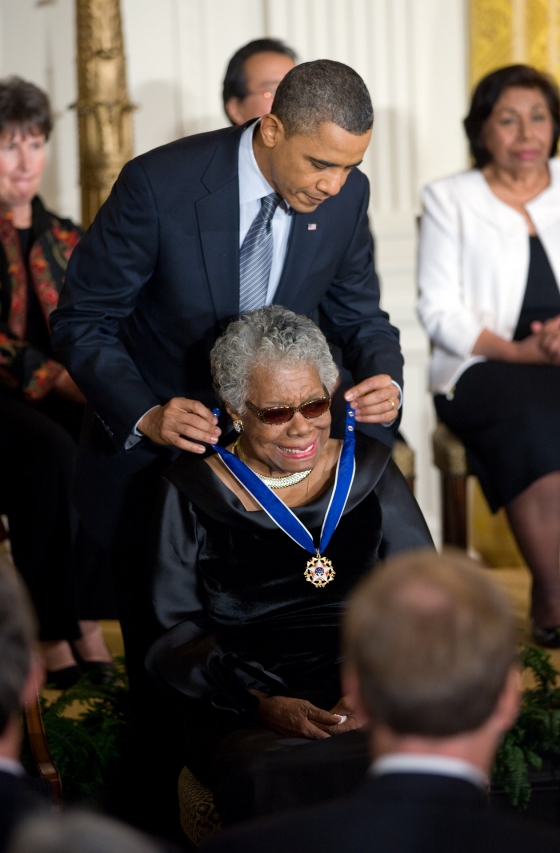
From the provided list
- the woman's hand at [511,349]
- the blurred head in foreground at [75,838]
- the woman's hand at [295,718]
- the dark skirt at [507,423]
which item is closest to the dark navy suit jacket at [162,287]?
the woman's hand at [295,718]

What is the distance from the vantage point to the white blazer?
4.55 m

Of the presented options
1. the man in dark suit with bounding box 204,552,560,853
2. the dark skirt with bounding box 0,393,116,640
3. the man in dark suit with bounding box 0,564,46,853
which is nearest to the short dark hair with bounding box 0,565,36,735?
the man in dark suit with bounding box 0,564,46,853

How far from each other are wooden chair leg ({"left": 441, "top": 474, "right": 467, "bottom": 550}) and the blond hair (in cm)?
336

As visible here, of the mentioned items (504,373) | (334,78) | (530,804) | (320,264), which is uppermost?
(334,78)

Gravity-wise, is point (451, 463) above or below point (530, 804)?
above

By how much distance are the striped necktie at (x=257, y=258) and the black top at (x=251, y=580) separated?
508 mm

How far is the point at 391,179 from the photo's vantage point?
5.73 metres

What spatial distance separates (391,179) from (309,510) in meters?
3.30

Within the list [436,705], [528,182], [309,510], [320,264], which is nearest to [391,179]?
[528,182]

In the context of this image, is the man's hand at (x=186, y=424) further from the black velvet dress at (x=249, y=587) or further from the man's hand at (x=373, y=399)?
the man's hand at (x=373, y=399)

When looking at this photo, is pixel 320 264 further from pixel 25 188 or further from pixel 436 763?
pixel 436 763

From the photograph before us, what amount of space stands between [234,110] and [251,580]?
2.27 metres

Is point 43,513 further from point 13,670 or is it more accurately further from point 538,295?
point 13,670

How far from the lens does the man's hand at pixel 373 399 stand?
2.85 metres
